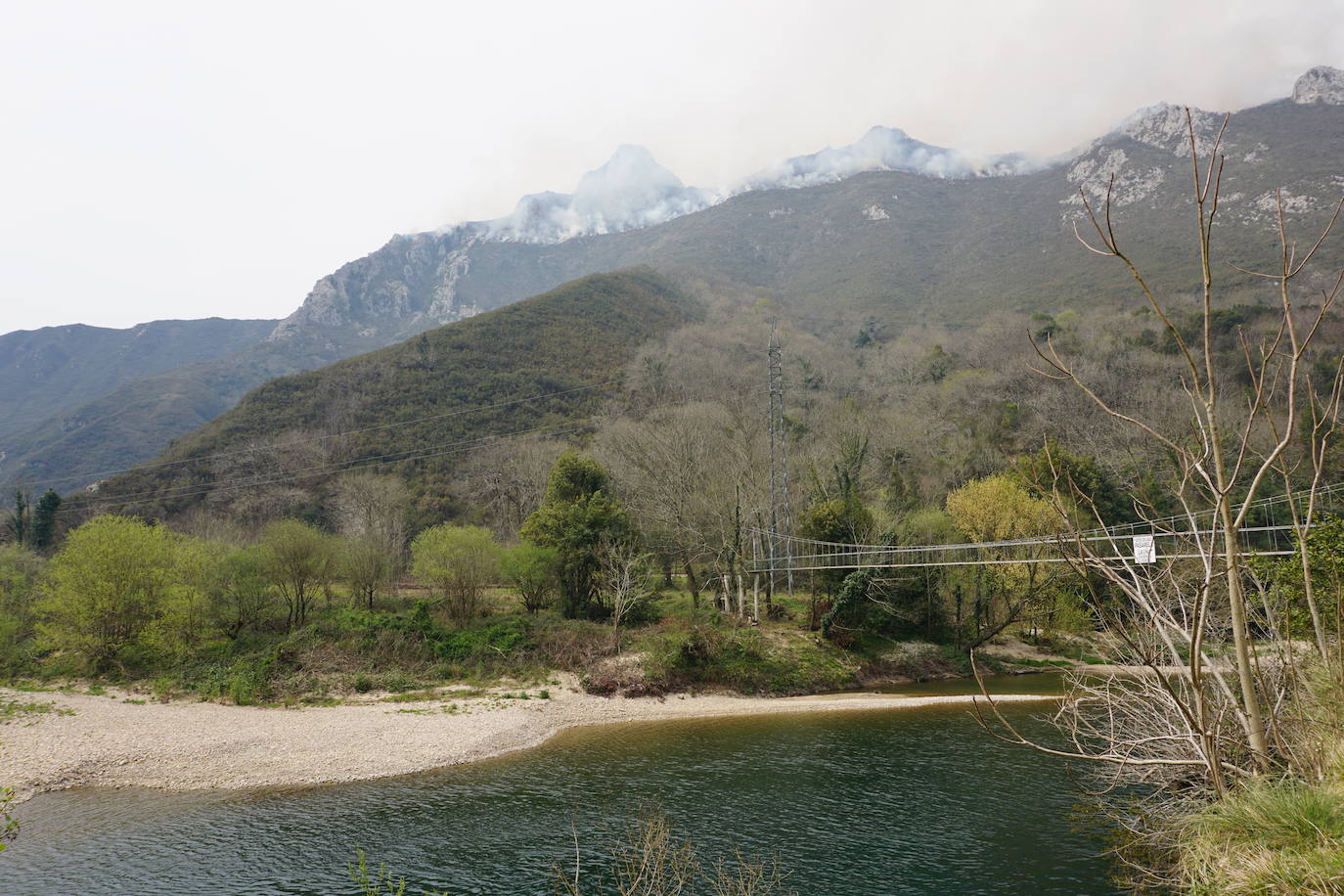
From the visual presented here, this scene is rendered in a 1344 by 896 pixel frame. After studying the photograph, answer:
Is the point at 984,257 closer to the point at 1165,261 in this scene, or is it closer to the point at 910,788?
the point at 1165,261

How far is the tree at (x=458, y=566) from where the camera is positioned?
95.6ft

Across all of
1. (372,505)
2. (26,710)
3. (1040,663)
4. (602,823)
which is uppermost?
(372,505)

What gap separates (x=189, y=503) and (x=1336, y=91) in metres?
139

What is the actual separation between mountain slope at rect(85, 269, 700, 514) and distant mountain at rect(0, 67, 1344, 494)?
3215cm

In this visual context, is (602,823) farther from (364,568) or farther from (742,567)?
(364,568)

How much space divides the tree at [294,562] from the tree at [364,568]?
0.90 metres

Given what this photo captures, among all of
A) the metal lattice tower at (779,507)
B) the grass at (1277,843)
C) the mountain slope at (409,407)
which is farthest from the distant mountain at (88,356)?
the grass at (1277,843)

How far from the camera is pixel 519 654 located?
27.0 m

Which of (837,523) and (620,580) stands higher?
(837,523)

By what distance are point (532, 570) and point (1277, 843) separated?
2784cm

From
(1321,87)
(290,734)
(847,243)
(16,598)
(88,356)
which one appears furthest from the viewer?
(88,356)

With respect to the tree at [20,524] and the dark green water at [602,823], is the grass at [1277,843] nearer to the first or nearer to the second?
the dark green water at [602,823]

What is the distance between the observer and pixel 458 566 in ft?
95.8

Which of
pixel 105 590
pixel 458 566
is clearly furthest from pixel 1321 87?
pixel 105 590
